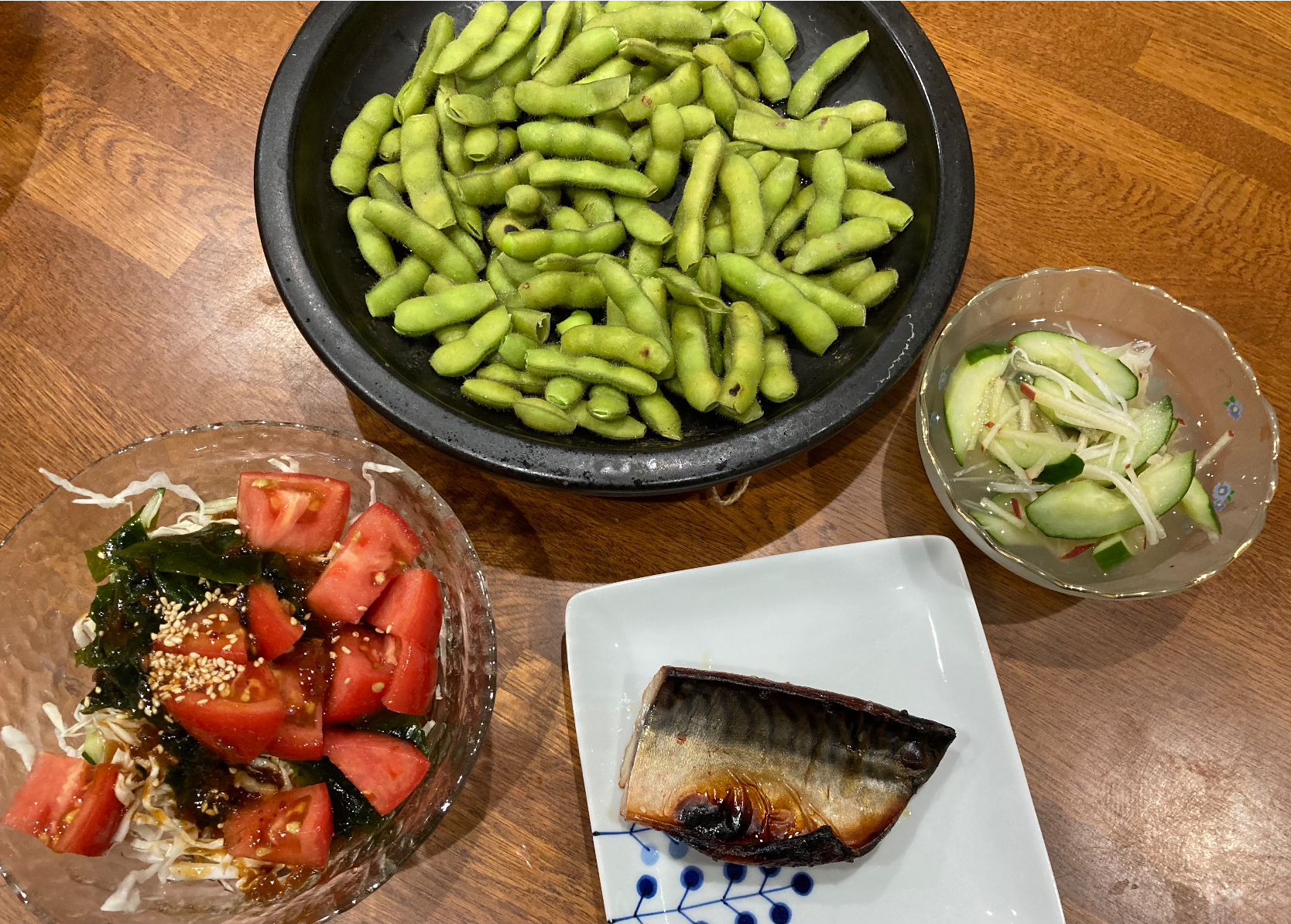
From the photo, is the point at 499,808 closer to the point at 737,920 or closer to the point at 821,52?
the point at 737,920

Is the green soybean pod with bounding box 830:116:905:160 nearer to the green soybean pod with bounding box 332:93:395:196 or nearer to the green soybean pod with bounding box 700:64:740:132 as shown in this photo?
the green soybean pod with bounding box 700:64:740:132

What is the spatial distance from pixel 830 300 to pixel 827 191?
0.81ft

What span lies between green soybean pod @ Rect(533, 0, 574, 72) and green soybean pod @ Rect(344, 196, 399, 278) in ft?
1.52

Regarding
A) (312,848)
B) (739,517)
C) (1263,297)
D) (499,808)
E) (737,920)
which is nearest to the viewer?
(312,848)

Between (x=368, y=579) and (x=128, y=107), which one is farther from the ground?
(x=128, y=107)

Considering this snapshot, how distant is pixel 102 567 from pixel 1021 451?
1.64 meters

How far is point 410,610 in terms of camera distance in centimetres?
134

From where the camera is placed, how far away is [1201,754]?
5.38ft

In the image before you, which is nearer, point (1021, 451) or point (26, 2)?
point (1021, 451)

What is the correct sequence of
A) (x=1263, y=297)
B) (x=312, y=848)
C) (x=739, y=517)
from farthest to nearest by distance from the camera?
(x=1263, y=297) < (x=739, y=517) < (x=312, y=848)

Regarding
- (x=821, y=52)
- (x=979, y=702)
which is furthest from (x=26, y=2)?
(x=979, y=702)

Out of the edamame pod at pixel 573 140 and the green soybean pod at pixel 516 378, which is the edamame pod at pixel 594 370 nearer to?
the green soybean pod at pixel 516 378

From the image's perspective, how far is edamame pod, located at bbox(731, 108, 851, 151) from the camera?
166 cm

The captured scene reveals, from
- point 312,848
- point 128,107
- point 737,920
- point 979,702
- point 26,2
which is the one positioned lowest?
point 737,920
